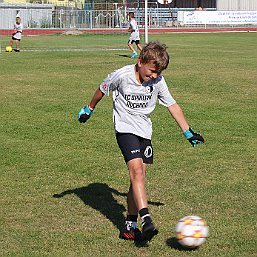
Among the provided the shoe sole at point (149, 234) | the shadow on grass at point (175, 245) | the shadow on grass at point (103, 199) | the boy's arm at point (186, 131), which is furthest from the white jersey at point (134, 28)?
the shoe sole at point (149, 234)

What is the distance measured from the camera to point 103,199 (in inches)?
307

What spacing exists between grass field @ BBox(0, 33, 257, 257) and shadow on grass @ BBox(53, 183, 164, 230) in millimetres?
11

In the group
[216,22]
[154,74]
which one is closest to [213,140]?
[154,74]

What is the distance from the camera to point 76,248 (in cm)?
616

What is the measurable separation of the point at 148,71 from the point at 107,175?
116 inches

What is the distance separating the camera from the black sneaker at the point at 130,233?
636 centimetres

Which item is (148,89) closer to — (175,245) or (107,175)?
(175,245)

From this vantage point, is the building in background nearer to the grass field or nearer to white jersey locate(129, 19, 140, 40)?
white jersey locate(129, 19, 140, 40)

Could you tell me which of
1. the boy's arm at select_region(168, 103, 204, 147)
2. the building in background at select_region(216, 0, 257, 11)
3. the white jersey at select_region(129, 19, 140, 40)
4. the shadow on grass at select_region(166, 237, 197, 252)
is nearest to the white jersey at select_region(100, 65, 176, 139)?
the boy's arm at select_region(168, 103, 204, 147)

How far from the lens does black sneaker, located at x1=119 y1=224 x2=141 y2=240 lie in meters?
6.36

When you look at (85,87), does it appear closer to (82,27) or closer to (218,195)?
(218,195)

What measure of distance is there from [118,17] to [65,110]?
40.8 meters

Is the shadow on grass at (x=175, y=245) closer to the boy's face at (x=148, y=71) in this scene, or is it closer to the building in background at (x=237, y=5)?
the boy's face at (x=148, y=71)

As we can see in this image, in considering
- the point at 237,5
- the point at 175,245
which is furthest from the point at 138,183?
Answer: the point at 237,5
